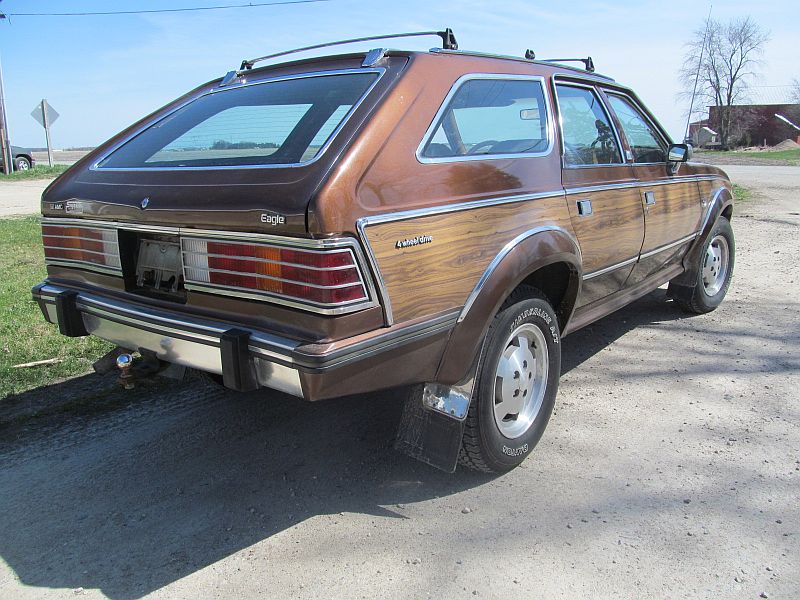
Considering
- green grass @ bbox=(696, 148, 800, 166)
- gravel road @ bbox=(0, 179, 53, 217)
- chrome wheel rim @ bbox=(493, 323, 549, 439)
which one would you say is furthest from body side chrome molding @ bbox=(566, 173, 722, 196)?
green grass @ bbox=(696, 148, 800, 166)

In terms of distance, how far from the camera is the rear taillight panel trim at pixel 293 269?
222 centimetres

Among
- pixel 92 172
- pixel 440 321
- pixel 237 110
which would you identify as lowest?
pixel 440 321

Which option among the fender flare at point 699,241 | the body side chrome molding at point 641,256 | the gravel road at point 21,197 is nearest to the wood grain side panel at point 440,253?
the body side chrome molding at point 641,256

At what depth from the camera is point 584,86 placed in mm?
3875

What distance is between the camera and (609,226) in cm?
372

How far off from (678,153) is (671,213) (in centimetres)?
40

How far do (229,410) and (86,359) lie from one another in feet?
4.33

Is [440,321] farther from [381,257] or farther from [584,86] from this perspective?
[584,86]

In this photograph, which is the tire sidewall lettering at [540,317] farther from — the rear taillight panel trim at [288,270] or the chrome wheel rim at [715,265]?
the chrome wheel rim at [715,265]

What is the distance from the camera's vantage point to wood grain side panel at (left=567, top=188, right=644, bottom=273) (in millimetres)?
3467

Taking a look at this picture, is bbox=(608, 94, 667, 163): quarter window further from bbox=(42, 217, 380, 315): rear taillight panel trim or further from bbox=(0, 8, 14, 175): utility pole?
bbox=(0, 8, 14, 175): utility pole

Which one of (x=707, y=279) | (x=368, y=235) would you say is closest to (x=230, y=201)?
(x=368, y=235)

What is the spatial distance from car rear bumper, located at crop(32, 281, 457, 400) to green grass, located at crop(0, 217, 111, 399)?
1651 millimetres

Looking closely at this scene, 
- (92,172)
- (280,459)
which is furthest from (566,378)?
(92,172)
